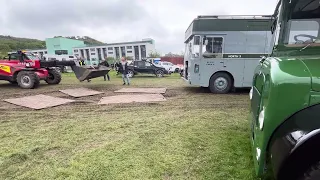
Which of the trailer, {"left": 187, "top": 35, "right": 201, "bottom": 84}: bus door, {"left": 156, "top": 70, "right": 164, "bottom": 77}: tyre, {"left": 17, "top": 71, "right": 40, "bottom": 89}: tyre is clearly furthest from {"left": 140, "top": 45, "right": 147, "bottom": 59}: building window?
the trailer

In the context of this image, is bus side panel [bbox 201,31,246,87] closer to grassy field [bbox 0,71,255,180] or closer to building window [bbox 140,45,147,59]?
grassy field [bbox 0,71,255,180]

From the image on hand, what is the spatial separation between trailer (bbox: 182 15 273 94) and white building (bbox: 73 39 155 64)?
185 ft

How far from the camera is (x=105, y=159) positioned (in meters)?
3.56

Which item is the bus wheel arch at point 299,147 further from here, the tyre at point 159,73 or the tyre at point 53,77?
the tyre at point 159,73

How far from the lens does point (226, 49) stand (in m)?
9.08

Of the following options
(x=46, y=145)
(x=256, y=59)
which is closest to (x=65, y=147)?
(x=46, y=145)

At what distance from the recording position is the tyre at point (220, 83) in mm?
9484

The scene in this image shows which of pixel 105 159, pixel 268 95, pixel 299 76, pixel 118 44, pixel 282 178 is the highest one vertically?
pixel 118 44

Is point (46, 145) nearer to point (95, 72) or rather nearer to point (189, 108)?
point (189, 108)

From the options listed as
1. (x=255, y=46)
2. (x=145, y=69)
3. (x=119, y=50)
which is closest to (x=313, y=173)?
(x=255, y=46)

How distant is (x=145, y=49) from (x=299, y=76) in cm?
6515

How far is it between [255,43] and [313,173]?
812 centimetres

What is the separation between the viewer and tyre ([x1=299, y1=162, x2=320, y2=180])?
1690mm

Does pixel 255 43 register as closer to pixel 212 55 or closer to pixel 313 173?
pixel 212 55
